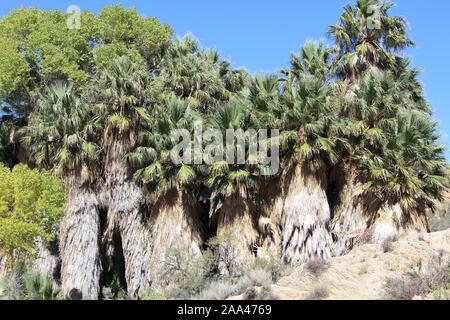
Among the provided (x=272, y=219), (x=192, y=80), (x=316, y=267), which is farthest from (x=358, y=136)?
(x=316, y=267)

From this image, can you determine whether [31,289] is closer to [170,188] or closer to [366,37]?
[170,188]

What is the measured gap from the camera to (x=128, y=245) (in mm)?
26734

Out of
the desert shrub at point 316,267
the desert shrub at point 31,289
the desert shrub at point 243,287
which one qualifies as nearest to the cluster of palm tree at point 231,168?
the desert shrub at point 243,287

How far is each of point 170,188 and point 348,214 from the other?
7235mm

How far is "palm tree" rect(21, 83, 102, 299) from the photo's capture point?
25891mm

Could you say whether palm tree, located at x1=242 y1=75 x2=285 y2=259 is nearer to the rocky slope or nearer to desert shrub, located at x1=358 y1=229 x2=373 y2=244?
desert shrub, located at x1=358 y1=229 x2=373 y2=244

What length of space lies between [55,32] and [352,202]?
16.1 meters

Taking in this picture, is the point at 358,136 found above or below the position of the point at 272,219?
above

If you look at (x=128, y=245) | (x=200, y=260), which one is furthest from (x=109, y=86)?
(x=200, y=260)

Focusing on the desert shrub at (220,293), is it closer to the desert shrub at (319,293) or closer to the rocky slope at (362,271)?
the rocky slope at (362,271)

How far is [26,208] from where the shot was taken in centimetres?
2366

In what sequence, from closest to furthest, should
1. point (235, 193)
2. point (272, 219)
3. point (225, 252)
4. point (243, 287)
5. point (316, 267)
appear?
point (243, 287) → point (316, 267) → point (225, 252) → point (235, 193) → point (272, 219)

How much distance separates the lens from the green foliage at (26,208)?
22.9 metres
